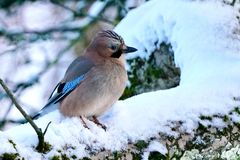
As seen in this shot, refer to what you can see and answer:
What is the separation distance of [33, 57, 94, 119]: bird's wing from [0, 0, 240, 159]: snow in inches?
6.9

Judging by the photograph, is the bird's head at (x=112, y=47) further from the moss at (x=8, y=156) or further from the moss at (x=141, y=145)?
the moss at (x=8, y=156)

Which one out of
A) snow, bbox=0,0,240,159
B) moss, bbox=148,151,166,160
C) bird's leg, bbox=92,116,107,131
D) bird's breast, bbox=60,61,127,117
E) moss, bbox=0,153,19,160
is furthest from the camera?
bird's breast, bbox=60,61,127,117

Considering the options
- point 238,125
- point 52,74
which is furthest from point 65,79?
point 52,74

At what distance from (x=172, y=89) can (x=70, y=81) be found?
79 centimetres

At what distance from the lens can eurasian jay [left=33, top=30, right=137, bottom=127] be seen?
466cm

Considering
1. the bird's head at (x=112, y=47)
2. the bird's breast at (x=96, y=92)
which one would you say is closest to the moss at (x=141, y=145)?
the bird's breast at (x=96, y=92)

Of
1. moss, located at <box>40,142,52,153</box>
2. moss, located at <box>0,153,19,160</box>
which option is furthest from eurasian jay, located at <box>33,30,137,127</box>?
moss, located at <box>0,153,19,160</box>

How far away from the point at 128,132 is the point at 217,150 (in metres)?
0.54

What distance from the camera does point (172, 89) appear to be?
453 cm

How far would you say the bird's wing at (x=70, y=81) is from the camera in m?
4.87

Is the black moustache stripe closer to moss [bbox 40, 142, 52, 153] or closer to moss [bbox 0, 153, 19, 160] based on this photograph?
moss [bbox 40, 142, 52, 153]

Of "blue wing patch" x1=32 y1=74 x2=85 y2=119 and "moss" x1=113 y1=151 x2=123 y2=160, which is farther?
"blue wing patch" x1=32 y1=74 x2=85 y2=119

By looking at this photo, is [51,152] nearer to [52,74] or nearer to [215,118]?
[215,118]

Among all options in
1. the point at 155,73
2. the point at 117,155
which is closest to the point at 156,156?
the point at 117,155
